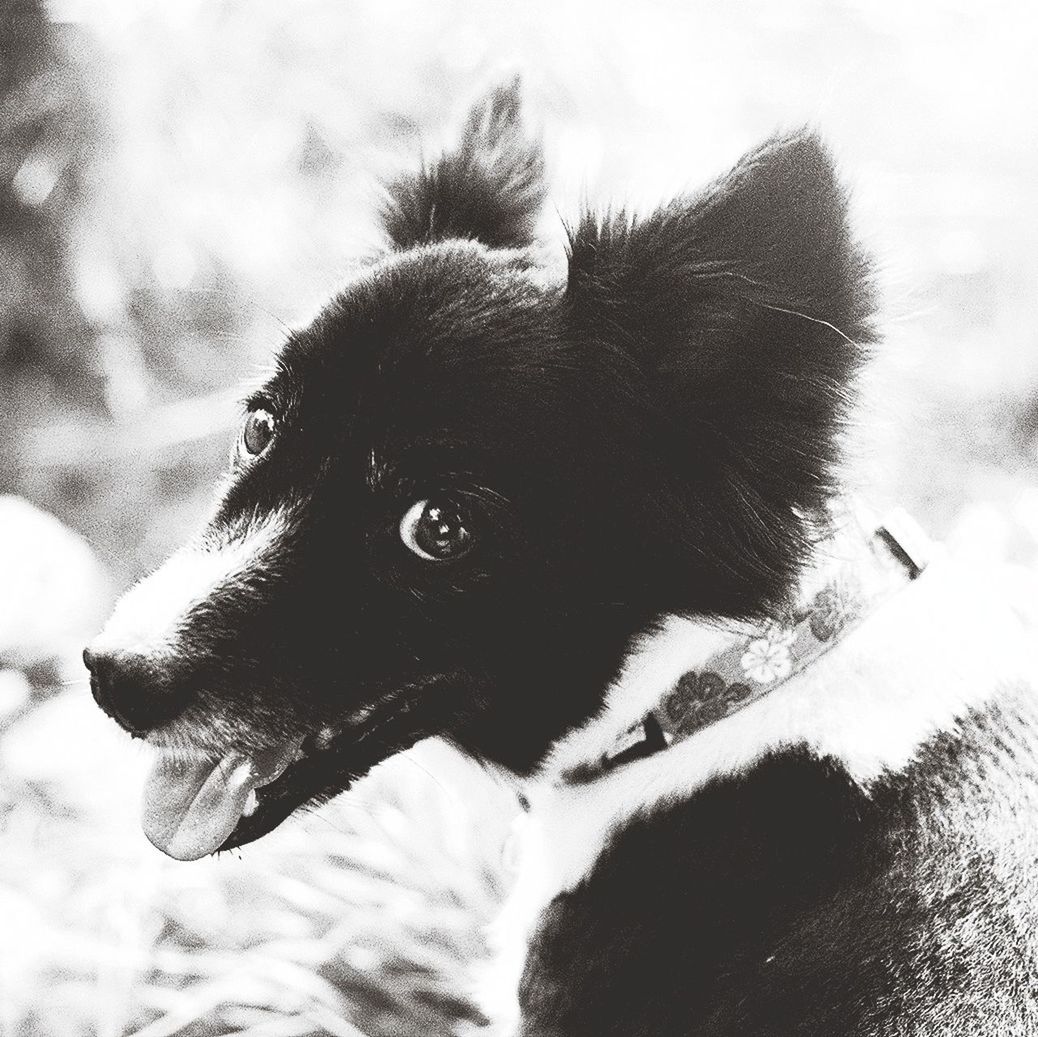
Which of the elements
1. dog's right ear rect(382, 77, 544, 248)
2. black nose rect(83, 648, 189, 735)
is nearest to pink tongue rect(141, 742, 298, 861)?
black nose rect(83, 648, 189, 735)

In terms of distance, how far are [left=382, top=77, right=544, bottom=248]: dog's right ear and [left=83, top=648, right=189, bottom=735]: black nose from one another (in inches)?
29.9

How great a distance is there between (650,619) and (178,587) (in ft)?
1.90

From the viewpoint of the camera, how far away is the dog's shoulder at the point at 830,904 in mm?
1068

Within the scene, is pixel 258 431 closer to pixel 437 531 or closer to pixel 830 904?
pixel 437 531

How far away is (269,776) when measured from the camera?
135 cm

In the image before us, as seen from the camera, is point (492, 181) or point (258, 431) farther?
point (492, 181)

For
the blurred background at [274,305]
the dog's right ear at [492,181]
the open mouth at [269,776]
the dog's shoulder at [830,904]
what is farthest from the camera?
the blurred background at [274,305]

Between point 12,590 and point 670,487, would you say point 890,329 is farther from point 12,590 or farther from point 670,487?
point 12,590

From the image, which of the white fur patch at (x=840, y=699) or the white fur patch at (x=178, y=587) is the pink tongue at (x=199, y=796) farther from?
the white fur patch at (x=840, y=699)

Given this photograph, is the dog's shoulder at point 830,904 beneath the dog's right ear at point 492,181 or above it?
beneath

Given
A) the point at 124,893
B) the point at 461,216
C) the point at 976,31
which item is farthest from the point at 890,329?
the point at 124,893

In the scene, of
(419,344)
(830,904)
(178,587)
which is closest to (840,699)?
(830,904)

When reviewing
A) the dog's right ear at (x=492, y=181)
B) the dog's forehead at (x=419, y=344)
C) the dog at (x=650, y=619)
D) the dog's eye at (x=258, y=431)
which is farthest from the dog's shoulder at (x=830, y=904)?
the dog's right ear at (x=492, y=181)

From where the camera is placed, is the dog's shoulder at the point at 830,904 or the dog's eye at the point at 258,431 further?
the dog's eye at the point at 258,431
